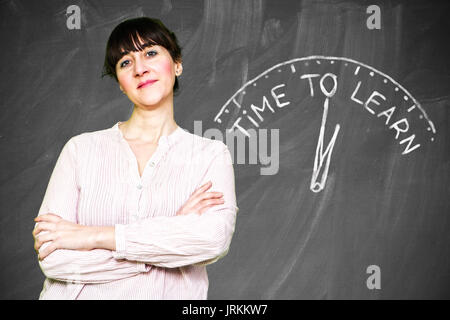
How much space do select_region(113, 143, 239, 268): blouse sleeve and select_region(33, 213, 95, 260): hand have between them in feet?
0.26

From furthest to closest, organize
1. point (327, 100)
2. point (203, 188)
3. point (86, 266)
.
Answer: point (327, 100)
point (203, 188)
point (86, 266)

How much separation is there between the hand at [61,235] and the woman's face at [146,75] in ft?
1.23

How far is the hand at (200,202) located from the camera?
145cm

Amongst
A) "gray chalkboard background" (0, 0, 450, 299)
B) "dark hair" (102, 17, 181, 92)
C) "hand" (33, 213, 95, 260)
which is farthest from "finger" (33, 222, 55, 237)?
"gray chalkboard background" (0, 0, 450, 299)

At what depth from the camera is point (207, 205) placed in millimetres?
1452

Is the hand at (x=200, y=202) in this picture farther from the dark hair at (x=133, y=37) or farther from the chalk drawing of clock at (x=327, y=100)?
the chalk drawing of clock at (x=327, y=100)

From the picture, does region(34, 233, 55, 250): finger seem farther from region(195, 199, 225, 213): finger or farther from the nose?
the nose

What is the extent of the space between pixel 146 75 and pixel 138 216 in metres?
0.38

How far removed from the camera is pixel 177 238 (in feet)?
4.58

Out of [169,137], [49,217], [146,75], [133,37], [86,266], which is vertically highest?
[133,37]

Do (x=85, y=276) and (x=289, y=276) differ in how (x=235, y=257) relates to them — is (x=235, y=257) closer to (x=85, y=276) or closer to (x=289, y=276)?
(x=289, y=276)

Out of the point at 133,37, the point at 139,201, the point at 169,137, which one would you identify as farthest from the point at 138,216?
the point at 133,37

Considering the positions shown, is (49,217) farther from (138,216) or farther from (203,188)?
(203,188)

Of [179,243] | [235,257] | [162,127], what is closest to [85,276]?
[179,243]
